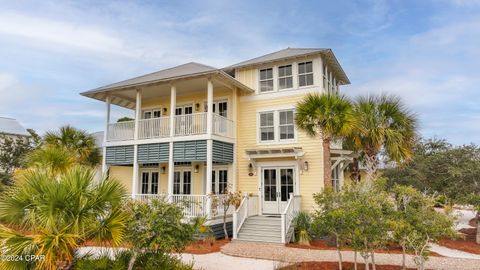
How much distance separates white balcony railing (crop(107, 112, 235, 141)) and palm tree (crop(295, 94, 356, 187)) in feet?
13.9

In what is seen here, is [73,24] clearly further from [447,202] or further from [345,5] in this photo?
[447,202]

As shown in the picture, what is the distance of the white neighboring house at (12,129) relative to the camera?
3347cm

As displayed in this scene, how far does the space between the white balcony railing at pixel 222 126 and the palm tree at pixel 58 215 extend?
8.37 m

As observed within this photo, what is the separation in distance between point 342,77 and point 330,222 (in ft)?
43.8

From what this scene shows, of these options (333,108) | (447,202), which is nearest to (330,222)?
(333,108)

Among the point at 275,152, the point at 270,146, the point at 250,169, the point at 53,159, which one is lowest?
the point at 250,169

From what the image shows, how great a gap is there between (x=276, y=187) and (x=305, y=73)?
6063 millimetres

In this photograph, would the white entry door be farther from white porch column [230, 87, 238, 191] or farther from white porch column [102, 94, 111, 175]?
white porch column [102, 94, 111, 175]

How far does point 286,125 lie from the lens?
15.9 metres

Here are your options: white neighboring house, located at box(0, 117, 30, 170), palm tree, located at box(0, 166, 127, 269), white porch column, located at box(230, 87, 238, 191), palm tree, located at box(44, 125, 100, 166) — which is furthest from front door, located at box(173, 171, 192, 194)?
white neighboring house, located at box(0, 117, 30, 170)

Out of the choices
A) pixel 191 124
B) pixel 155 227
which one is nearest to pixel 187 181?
pixel 191 124

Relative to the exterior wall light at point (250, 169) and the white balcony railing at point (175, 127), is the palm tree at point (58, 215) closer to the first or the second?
the white balcony railing at point (175, 127)

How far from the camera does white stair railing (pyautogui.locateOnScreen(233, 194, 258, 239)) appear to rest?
13.5m

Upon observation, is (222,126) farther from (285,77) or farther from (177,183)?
(177,183)
